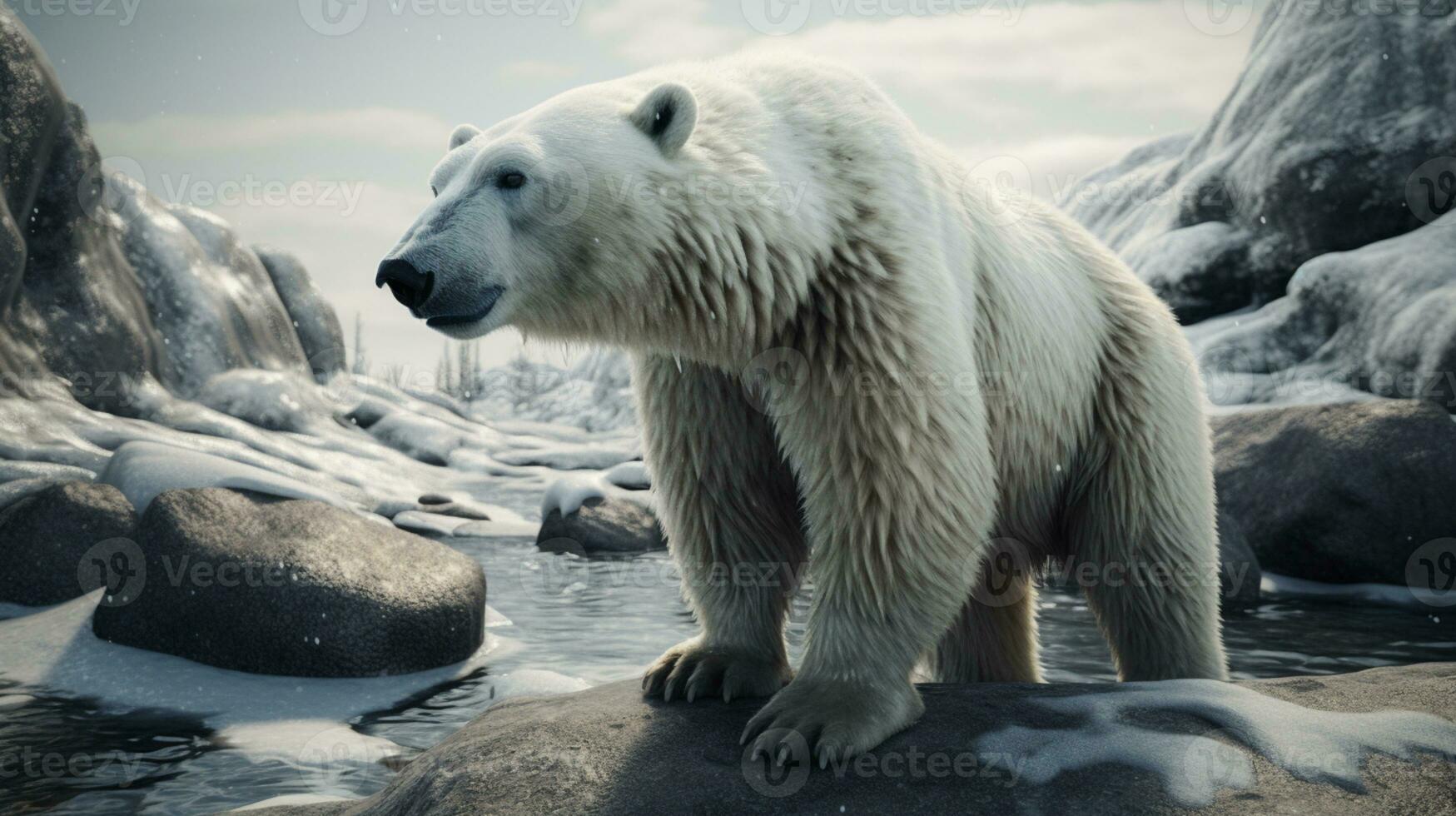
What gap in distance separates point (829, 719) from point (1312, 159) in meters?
14.5

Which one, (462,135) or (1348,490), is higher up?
(462,135)

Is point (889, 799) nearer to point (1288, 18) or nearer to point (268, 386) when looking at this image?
point (1288, 18)

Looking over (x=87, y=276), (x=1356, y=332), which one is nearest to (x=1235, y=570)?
(x=1356, y=332)

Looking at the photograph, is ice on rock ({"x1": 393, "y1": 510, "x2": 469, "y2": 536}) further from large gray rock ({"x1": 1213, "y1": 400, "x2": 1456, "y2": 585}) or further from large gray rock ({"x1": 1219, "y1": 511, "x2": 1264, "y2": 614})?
large gray rock ({"x1": 1213, "y1": 400, "x2": 1456, "y2": 585})

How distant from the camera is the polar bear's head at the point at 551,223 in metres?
2.61

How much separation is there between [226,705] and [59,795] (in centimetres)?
123

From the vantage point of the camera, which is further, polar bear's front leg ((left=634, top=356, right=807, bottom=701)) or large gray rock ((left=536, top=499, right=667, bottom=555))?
large gray rock ((left=536, top=499, right=667, bottom=555))

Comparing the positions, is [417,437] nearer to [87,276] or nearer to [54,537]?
[87,276]

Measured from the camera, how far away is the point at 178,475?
7809 millimetres

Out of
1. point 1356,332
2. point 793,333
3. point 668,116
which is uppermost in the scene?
point 668,116

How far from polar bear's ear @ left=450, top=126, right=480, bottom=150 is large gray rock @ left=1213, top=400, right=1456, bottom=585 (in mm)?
7549

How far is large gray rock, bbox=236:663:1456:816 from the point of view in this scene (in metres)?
2.35

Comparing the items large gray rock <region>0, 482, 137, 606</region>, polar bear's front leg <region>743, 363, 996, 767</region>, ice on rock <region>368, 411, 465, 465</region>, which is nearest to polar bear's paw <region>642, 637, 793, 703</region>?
polar bear's front leg <region>743, 363, 996, 767</region>

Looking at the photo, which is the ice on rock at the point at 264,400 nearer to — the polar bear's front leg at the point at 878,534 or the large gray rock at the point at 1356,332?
the large gray rock at the point at 1356,332
